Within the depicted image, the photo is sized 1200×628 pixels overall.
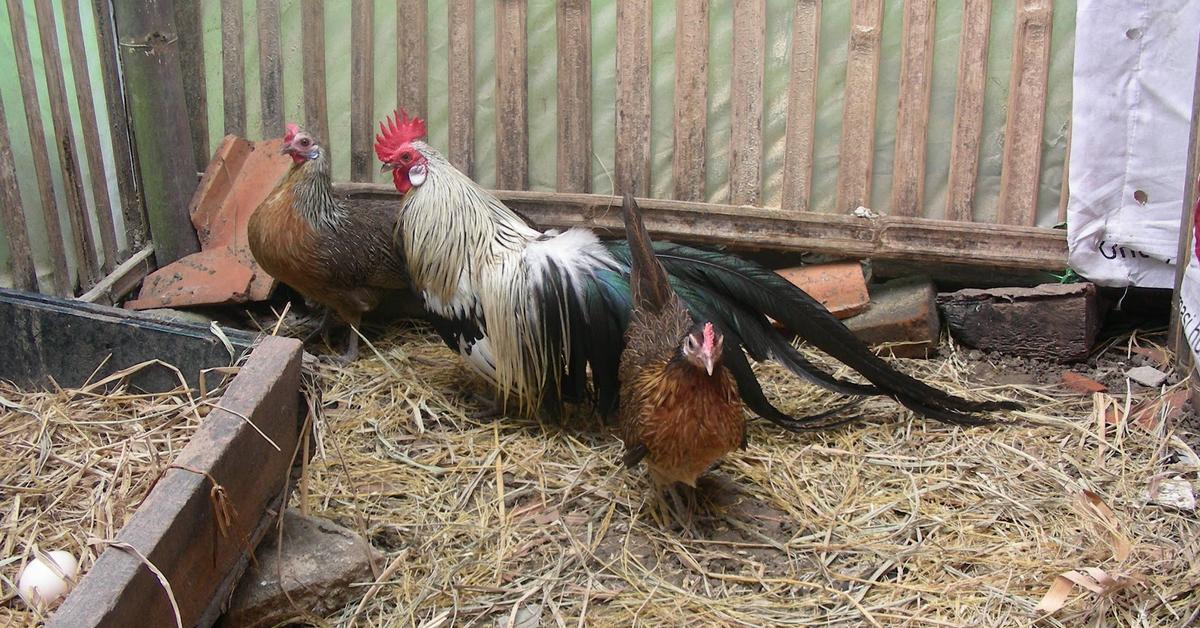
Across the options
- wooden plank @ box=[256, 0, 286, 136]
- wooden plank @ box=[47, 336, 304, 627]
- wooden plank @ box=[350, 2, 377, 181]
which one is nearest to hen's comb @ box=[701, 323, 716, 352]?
wooden plank @ box=[47, 336, 304, 627]

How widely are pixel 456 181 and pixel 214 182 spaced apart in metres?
1.33

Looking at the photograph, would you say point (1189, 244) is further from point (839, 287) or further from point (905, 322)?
point (839, 287)

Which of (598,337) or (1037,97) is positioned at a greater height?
(1037,97)

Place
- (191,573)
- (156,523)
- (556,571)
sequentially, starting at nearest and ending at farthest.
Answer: (156,523), (191,573), (556,571)

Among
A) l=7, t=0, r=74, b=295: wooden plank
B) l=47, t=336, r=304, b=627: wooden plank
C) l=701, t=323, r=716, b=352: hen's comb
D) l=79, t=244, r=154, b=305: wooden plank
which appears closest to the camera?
l=47, t=336, r=304, b=627: wooden plank

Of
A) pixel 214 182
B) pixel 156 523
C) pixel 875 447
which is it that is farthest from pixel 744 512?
pixel 214 182

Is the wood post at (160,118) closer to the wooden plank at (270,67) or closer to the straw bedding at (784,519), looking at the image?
the wooden plank at (270,67)

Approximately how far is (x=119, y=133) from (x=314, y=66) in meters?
0.87

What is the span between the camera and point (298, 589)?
282cm

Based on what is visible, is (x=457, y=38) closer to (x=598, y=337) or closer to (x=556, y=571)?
(x=598, y=337)

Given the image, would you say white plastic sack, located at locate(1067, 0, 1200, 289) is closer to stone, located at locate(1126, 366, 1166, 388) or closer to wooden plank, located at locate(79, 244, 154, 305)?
stone, located at locate(1126, 366, 1166, 388)

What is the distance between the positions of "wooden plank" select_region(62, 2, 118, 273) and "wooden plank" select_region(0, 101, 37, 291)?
37cm

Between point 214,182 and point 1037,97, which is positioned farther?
point 214,182

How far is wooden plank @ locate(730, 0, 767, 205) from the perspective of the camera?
424 centimetres
